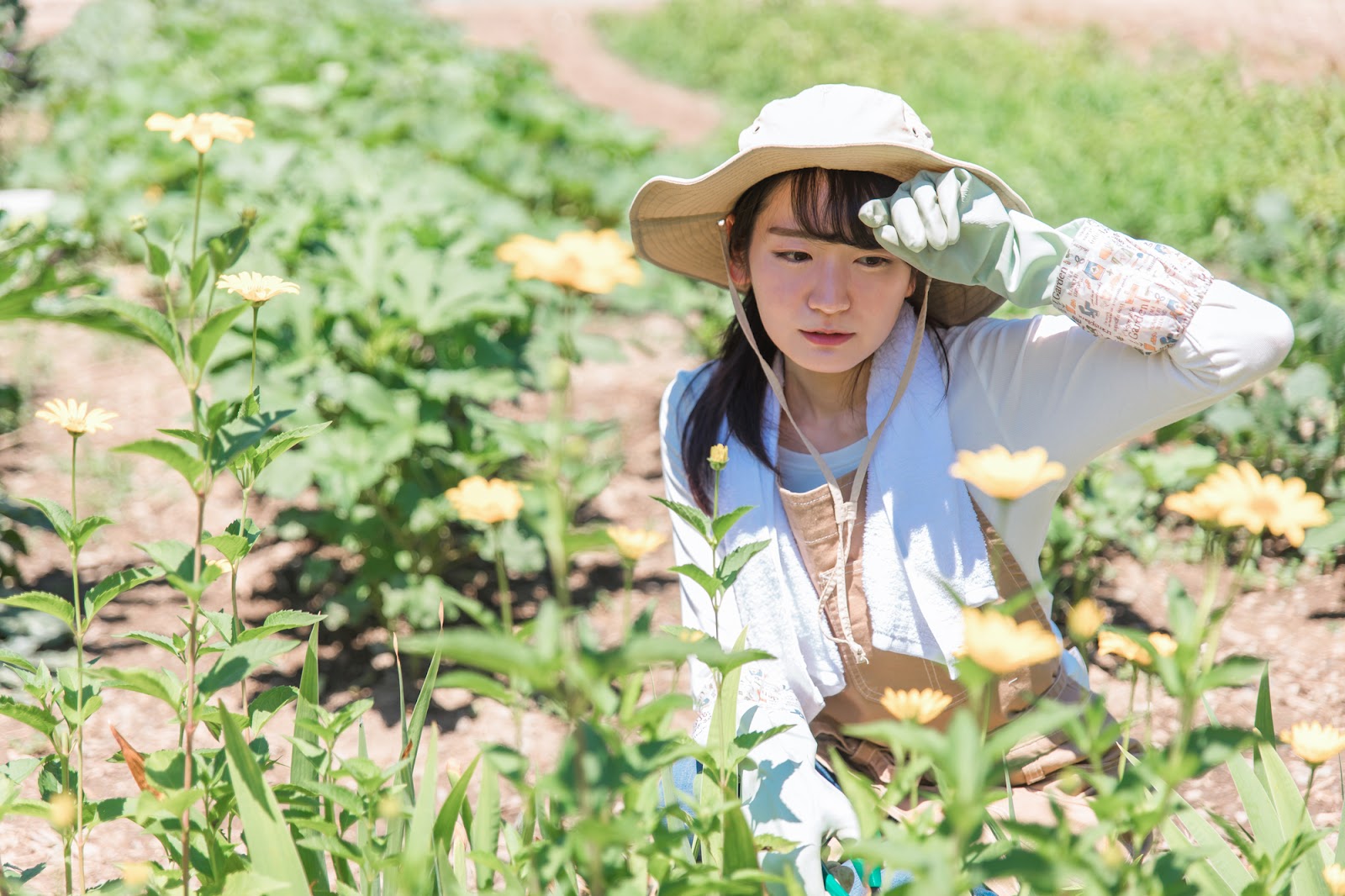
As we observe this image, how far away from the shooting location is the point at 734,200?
5.97 ft

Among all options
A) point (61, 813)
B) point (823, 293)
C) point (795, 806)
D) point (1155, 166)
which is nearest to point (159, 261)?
point (61, 813)

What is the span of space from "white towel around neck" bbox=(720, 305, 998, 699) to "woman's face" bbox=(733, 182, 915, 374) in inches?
4.7

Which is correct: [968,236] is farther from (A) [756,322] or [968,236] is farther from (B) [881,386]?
(A) [756,322]

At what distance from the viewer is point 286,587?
2.80 meters

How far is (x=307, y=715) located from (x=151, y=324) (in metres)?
0.48

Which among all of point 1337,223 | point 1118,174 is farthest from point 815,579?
point 1118,174

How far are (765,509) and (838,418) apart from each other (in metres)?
0.20

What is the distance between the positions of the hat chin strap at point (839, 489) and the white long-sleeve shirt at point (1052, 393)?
0.09 metres

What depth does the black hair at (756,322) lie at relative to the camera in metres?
1.60

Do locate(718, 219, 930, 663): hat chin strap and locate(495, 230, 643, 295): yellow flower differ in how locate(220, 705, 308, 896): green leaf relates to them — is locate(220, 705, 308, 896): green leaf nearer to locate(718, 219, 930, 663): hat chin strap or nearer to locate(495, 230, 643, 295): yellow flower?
locate(495, 230, 643, 295): yellow flower

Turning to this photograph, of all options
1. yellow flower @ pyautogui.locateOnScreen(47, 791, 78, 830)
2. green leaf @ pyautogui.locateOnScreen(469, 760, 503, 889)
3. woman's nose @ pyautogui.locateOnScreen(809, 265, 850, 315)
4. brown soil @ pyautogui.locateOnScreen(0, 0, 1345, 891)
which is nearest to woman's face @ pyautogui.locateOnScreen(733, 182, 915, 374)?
woman's nose @ pyautogui.locateOnScreen(809, 265, 850, 315)

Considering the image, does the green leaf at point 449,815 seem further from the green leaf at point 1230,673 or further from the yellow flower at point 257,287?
the green leaf at point 1230,673

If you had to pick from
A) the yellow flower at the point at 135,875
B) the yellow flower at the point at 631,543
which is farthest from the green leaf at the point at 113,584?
the yellow flower at the point at 631,543

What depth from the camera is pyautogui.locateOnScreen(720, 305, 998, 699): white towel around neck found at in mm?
1675
